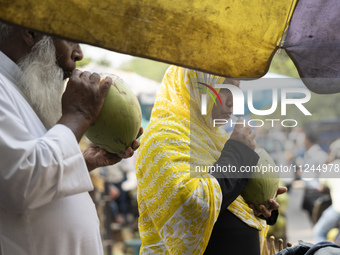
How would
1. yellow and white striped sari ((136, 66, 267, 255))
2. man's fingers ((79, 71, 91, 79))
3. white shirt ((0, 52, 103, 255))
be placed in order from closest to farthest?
1. white shirt ((0, 52, 103, 255))
2. man's fingers ((79, 71, 91, 79))
3. yellow and white striped sari ((136, 66, 267, 255))

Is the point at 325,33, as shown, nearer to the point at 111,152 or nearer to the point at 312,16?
the point at 312,16

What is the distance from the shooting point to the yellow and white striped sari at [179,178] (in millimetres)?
2162

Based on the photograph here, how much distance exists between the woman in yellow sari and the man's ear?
797 mm

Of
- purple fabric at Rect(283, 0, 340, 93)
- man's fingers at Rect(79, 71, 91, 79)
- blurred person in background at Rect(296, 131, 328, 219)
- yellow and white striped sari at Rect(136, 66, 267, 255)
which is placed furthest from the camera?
blurred person in background at Rect(296, 131, 328, 219)

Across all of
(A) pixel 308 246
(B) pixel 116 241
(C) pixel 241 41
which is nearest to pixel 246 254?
(A) pixel 308 246

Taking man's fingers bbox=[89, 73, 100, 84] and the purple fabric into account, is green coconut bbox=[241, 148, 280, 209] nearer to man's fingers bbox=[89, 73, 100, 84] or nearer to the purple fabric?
the purple fabric

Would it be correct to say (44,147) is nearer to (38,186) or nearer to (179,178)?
(38,186)

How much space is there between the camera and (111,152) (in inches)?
74.8

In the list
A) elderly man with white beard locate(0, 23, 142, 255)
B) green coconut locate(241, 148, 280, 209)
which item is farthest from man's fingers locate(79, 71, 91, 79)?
green coconut locate(241, 148, 280, 209)

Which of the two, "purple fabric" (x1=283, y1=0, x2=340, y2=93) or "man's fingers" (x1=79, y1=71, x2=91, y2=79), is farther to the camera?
"purple fabric" (x1=283, y1=0, x2=340, y2=93)

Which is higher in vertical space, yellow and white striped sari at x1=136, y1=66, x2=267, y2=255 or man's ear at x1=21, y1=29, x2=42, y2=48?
man's ear at x1=21, y1=29, x2=42, y2=48

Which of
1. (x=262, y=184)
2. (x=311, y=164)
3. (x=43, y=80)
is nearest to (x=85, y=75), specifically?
(x=43, y=80)

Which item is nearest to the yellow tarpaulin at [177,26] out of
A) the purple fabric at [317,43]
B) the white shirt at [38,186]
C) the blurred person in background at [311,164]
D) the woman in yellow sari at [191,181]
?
the purple fabric at [317,43]

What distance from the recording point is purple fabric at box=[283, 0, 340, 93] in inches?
73.5
